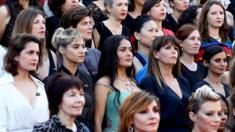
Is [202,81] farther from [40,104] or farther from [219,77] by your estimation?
[40,104]

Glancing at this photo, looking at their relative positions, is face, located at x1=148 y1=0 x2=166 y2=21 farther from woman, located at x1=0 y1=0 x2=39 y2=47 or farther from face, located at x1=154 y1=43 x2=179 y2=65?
face, located at x1=154 y1=43 x2=179 y2=65

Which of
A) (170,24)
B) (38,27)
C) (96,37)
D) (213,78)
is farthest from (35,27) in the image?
(170,24)

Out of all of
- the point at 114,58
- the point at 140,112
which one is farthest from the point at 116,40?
the point at 140,112

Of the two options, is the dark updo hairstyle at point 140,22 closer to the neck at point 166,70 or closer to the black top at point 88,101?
the neck at point 166,70

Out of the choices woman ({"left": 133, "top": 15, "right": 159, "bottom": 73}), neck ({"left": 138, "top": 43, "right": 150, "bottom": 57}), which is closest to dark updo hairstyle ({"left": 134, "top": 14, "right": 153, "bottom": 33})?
woman ({"left": 133, "top": 15, "right": 159, "bottom": 73})

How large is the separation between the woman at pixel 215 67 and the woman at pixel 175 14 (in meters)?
2.08

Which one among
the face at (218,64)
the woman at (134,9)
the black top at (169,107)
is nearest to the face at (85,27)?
the black top at (169,107)

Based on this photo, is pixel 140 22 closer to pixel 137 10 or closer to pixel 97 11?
pixel 97 11

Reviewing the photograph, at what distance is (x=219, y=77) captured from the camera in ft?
27.3

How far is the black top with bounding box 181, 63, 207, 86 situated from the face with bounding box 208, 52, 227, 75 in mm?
195

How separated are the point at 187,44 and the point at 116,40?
4.76 feet

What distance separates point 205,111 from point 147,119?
2.57ft

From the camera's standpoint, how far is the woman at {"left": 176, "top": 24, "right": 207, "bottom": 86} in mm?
8516

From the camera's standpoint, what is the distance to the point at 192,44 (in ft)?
29.0
